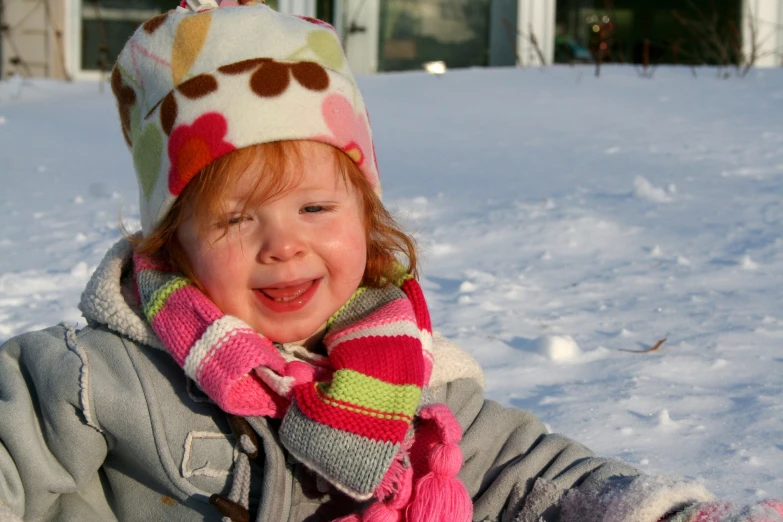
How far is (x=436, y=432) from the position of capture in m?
1.73

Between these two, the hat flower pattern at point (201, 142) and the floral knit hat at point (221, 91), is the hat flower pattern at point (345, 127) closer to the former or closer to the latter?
the floral knit hat at point (221, 91)

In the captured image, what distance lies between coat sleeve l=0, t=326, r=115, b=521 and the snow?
102 cm

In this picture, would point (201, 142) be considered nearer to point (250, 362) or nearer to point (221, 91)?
point (221, 91)

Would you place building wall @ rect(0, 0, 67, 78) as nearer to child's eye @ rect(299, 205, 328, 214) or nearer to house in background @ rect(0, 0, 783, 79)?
house in background @ rect(0, 0, 783, 79)

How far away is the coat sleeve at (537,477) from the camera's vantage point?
5.28 feet

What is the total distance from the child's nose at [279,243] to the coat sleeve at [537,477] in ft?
1.45

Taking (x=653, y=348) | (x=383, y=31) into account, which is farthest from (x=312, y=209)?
(x=383, y=31)

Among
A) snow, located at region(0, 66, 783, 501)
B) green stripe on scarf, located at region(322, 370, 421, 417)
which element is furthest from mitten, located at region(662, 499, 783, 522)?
green stripe on scarf, located at region(322, 370, 421, 417)

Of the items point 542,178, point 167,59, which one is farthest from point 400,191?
point 167,59

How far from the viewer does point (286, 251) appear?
5.56 feet

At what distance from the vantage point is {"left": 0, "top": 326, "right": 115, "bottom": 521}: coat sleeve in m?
1.62

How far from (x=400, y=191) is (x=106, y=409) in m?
2.77

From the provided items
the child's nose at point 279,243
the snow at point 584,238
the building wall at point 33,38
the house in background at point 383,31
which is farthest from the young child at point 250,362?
the building wall at point 33,38

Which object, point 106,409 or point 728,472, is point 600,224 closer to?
point 728,472
